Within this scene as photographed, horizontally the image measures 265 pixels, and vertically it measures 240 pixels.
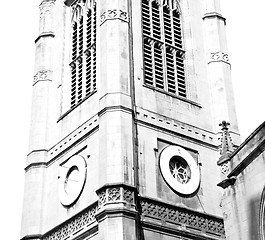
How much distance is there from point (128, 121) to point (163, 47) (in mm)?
5443

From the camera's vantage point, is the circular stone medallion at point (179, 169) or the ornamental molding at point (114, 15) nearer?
the circular stone medallion at point (179, 169)

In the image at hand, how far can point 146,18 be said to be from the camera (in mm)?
30906

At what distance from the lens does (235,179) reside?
18.9 metres

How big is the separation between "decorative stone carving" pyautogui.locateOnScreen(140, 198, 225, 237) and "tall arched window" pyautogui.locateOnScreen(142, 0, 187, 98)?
5.53m

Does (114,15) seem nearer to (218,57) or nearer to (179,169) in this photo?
(218,57)

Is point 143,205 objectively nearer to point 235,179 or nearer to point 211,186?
point 211,186

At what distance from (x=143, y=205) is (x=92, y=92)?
588 cm

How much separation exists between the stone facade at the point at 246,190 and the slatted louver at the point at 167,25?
12.8m

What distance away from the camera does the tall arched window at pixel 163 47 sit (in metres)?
29.6

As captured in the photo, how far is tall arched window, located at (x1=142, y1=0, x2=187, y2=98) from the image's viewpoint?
1165 inches

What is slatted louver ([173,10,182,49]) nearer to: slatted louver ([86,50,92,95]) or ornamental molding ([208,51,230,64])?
ornamental molding ([208,51,230,64])

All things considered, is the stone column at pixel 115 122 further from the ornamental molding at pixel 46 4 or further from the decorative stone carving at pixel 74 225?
the ornamental molding at pixel 46 4

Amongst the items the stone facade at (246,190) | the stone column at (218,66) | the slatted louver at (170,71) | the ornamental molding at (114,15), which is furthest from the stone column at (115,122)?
the stone facade at (246,190)

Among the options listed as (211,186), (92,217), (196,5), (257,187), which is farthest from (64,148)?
(257,187)
